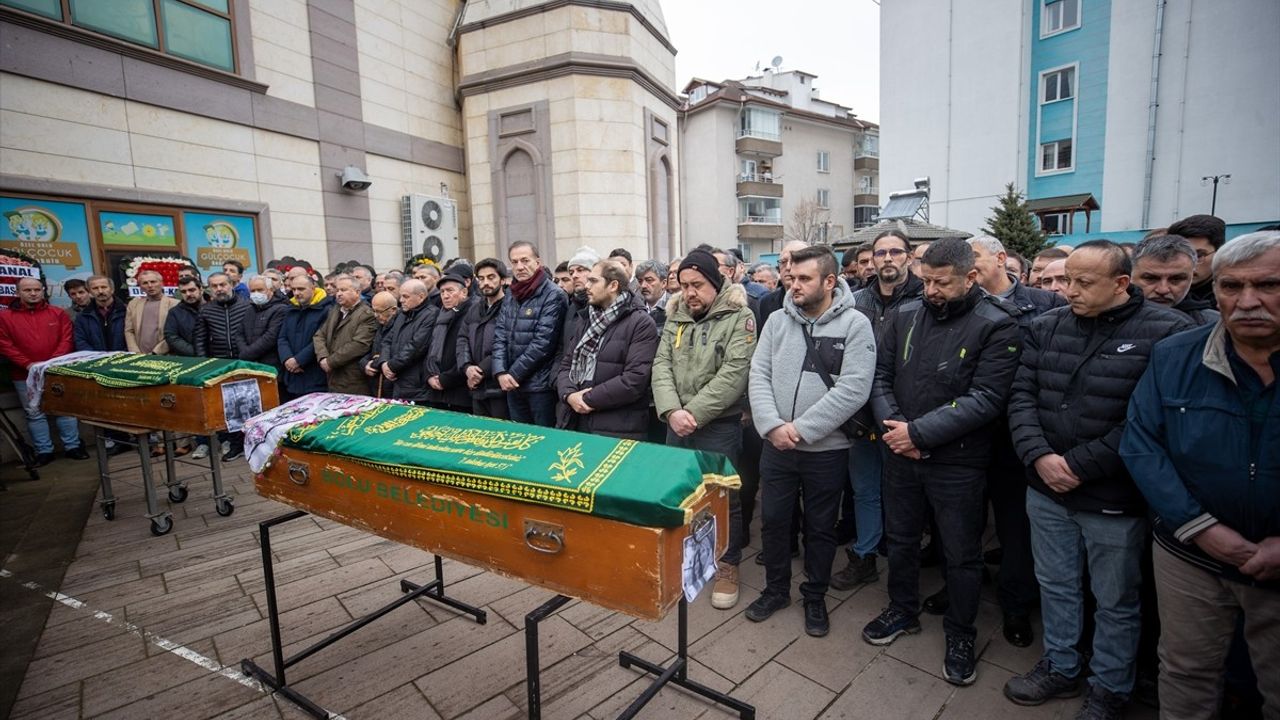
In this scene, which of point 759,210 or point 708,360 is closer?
point 708,360

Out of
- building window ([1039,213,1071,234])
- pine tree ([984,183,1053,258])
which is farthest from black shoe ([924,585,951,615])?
building window ([1039,213,1071,234])

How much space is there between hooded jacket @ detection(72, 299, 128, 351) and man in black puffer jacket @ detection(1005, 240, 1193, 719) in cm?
945

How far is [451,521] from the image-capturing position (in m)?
2.10

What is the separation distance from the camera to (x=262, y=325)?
6.57 m

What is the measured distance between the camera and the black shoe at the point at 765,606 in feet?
10.7

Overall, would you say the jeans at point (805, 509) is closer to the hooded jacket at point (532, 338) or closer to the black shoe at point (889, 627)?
the black shoe at point (889, 627)

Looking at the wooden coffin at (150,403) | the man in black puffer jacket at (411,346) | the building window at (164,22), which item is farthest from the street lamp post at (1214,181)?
the building window at (164,22)

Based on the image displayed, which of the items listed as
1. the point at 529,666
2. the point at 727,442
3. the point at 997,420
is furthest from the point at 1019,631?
the point at 529,666

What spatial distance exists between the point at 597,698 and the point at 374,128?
12117 mm

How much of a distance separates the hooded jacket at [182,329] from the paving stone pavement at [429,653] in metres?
3.21

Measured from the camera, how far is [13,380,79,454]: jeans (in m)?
6.69

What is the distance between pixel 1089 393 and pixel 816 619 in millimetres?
1774

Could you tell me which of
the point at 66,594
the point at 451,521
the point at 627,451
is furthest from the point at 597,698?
the point at 66,594

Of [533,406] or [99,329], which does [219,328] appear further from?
[533,406]
